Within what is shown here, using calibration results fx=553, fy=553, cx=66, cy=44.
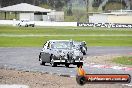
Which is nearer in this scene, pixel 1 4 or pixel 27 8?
pixel 27 8

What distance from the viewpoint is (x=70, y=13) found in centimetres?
18050

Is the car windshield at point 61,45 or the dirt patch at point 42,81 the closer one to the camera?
the dirt patch at point 42,81

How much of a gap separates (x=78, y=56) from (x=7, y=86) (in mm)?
10516

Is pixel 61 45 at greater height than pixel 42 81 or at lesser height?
greater

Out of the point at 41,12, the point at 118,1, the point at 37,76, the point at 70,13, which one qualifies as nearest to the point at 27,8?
the point at 41,12

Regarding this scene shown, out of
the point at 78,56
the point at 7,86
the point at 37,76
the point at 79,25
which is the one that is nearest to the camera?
the point at 7,86

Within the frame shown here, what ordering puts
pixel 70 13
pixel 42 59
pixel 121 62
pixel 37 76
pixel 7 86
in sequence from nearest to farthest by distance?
1. pixel 7 86
2. pixel 37 76
3. pixel 42 59
4. pixel 121 62
5. pixel 70 13

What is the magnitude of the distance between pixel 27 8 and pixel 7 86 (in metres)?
117

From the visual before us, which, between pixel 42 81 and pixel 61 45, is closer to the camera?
pixel 42 81

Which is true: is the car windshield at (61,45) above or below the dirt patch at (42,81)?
above

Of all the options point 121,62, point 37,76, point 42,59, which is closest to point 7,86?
point 37,76

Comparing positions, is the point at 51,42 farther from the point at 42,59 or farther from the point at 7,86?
the point at 7,86

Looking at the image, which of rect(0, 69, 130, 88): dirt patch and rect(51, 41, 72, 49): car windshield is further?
rect(51, 41, 72, 49): car windshield

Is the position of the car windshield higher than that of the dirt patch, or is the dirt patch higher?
the car windshield
